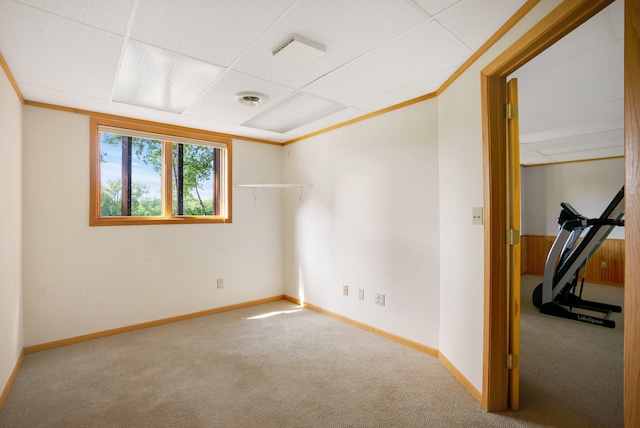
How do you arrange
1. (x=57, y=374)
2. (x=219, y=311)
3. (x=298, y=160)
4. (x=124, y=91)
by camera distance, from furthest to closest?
1. (x=298, y=160)
2. (x=219, y=311)
3. (x=124, y=91)
4. (x=57, y=374)

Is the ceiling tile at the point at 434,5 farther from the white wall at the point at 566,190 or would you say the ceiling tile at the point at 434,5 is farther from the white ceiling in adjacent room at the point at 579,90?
the white wall at the point at 566,190

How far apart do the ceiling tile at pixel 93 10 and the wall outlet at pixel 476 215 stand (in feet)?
7.80

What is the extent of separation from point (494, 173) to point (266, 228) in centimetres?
321

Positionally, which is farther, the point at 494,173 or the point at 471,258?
the point at 471,258

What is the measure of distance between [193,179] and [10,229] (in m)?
1.90

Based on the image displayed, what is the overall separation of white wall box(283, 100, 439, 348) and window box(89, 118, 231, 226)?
110 cm

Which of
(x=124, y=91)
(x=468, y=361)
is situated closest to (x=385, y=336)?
(x=468, y=361)

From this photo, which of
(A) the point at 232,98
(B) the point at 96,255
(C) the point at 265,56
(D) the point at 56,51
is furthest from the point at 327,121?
(B) the point at 96,255

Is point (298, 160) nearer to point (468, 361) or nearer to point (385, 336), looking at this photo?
point (385, 336)

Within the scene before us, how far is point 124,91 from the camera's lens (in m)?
2.75

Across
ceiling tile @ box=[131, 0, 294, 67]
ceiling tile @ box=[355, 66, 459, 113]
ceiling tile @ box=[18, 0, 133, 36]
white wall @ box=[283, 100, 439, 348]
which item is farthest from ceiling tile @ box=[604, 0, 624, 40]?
ceiling tile @ box=[18, 0, 133, 36]

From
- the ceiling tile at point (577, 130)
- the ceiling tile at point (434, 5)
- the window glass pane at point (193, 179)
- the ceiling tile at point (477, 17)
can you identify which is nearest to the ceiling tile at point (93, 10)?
the ceiling tile at point (434, 5)

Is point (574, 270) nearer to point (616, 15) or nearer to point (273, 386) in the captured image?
point (616, 15)

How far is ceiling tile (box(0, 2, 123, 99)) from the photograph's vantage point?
1.76 metres
